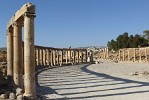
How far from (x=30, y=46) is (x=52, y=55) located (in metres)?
37.9

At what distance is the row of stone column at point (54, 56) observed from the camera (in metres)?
45.0

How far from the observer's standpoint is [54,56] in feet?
176

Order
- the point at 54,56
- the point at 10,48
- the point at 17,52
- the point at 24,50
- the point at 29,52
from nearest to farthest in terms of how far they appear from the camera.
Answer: the point at 29,52 < the point at 24,50 < the point at 17,52 < the point at 10,48 < the point at 54,56

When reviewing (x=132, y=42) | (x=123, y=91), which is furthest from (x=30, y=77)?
(x=132, y=42)

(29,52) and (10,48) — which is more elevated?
(10,48)

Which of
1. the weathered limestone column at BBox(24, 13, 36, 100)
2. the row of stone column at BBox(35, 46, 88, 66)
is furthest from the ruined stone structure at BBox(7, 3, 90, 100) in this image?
the row of stone column at BBox(35, 46, 88, 66)

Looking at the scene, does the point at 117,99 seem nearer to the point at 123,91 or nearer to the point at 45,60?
the point at 123,91

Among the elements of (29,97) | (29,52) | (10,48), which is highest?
(10,48)

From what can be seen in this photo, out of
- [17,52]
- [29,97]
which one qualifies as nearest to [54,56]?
[17,52]

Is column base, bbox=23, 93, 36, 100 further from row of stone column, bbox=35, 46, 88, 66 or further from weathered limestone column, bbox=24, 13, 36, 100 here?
row of stone column, bbox=35, 46, 88, 66

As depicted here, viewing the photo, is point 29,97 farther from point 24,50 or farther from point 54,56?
point 54,56

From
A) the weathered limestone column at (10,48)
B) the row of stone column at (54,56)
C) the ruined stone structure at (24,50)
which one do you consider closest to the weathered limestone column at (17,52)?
the ruined stone structure at (24,50)

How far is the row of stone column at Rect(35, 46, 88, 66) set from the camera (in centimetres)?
4504

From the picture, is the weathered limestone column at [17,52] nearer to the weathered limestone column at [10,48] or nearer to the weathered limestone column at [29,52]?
the weathered limestone column at [10,48]
